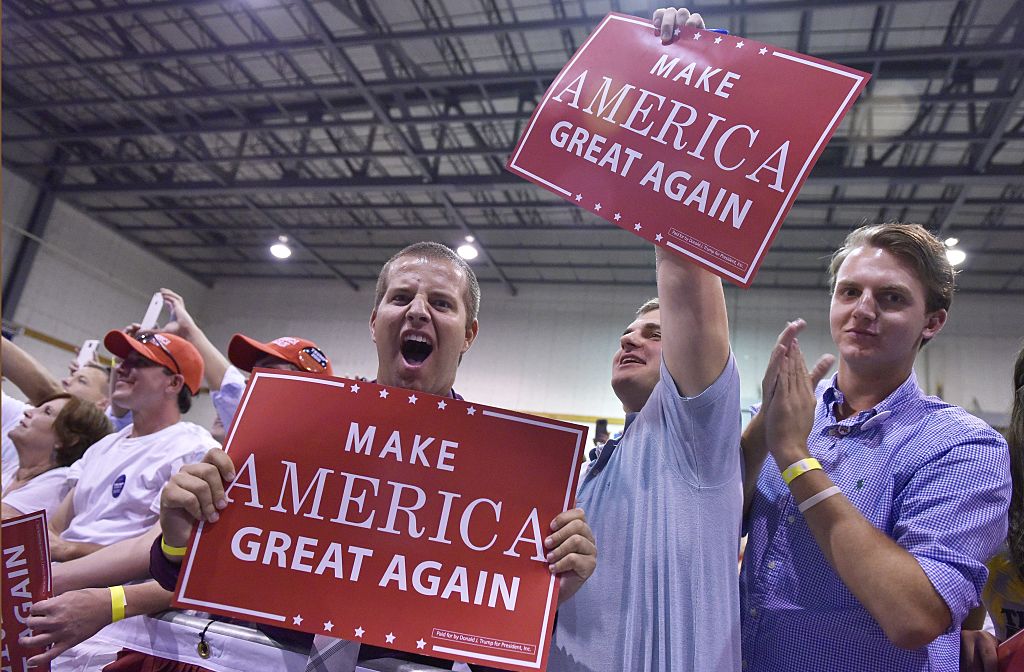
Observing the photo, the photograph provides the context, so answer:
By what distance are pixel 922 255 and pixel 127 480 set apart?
2.75m

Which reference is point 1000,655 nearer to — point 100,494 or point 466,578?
point 466,578

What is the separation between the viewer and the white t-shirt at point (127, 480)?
2.63 m

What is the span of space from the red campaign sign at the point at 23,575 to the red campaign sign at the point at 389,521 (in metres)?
0.59

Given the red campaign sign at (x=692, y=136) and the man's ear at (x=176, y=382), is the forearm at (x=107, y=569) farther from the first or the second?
the red campaign sign at (x=692, y=136)

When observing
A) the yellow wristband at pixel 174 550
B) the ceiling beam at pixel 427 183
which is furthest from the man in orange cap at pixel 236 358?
the ceiling beam at pixel 427 183

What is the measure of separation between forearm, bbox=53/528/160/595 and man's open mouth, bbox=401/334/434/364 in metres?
1.03

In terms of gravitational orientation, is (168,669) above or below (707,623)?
below

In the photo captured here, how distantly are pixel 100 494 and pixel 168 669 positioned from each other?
58.1 inches

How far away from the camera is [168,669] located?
1.56 metres

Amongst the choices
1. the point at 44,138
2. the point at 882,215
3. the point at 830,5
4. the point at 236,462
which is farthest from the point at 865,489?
the point at 44,138

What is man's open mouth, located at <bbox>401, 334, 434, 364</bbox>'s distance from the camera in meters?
1.80

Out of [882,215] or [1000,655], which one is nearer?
[1000,655]

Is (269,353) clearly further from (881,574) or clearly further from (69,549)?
(881,574)

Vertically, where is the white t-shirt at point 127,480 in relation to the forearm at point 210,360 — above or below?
below
